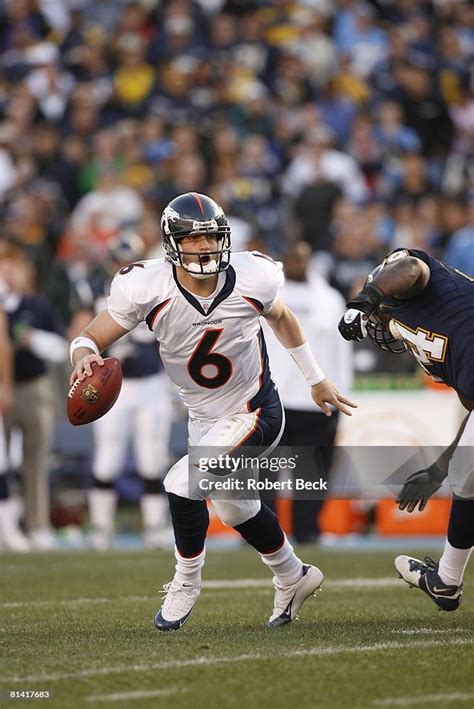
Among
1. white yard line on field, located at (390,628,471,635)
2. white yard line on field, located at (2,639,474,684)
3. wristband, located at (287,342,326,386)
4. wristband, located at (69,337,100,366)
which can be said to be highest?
wristband, located at (69,337,100,366)

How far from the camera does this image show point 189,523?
5242 mm

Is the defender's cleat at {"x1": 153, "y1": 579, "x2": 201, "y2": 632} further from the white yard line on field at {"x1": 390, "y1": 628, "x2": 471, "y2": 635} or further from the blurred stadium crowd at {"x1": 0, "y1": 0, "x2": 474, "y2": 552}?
the blurred stadium crowd at {"x1": 0, "y1": 0, "x2": 474, "y2": 552}

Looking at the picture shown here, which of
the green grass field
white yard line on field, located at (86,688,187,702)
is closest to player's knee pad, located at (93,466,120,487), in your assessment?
the green grass field

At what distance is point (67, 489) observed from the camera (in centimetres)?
1188

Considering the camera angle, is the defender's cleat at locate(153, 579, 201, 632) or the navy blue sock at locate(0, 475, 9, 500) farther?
the navy blue sock at locate(0, 475, 9, 500)

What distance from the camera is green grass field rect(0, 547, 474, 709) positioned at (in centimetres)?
384

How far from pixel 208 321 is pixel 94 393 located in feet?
1.82

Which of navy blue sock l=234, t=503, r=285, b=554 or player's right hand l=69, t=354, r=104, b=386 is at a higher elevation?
player's right hand l=69, t=354, r=104, b=386

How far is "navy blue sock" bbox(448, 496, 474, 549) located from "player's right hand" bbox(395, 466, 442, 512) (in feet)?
0.39

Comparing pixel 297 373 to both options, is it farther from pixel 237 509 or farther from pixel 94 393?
pixel 94 393

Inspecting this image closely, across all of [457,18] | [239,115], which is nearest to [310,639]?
[239,115]

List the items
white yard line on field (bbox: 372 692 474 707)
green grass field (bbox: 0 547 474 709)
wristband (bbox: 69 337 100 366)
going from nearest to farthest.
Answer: white yard line on field (bbox: 372 692 474 707) → green grass field (bbox: 0 547 474 709) → wristband (bbox: 69 337 100 366)

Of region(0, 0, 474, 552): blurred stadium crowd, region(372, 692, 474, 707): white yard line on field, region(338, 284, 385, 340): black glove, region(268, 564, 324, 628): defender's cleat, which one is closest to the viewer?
region(372, 692, 474, 707): white yard line on field

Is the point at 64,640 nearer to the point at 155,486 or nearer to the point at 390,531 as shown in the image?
the point at 155,486
